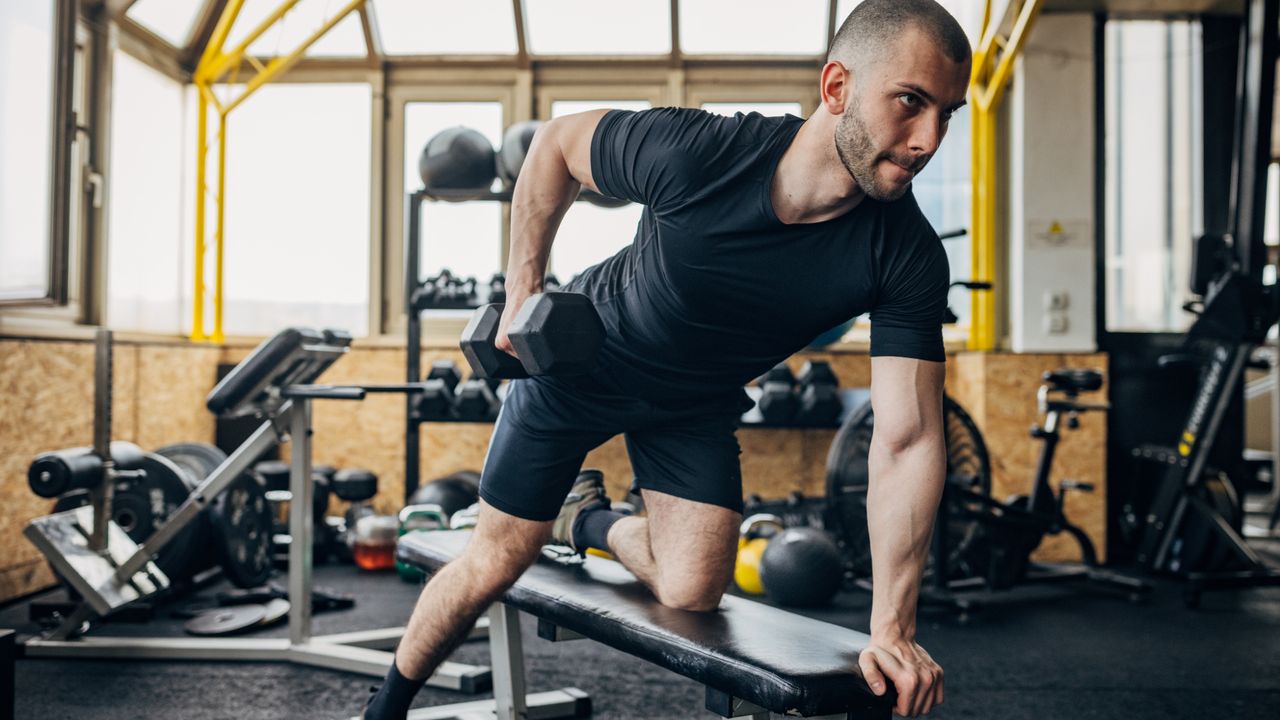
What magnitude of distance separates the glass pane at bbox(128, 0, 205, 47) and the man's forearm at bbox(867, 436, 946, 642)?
4.20m

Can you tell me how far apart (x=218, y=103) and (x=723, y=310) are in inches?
162

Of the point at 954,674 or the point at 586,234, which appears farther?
the point at 586,234

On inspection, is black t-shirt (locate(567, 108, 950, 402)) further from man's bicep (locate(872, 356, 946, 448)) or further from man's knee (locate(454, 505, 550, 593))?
man's knee (locate(454, 505, 550, 593))

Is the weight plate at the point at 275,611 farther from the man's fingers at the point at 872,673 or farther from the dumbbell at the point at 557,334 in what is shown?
the man's fingers at the point at 872,673

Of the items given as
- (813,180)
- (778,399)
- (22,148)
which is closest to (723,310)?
(813,180)

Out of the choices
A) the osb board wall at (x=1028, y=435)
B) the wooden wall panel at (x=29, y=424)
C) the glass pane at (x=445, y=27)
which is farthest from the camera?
the glass pane at (x=445, y=27)

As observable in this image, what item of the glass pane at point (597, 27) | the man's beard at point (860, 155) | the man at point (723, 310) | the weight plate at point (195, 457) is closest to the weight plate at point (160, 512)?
the weight plate at point (195, 457)

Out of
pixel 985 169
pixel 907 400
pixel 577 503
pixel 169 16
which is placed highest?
pixel 169 16

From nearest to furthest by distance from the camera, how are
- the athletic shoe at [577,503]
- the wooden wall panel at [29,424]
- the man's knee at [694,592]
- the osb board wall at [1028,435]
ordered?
the man's knee at [694,592] → the athletic shoe at [577,503] → the wooden wall panel at [29,424] → the osb board wall at [1028,435]

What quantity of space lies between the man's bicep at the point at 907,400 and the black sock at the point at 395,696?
38.4 inches

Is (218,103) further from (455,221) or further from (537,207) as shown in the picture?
(537,207)

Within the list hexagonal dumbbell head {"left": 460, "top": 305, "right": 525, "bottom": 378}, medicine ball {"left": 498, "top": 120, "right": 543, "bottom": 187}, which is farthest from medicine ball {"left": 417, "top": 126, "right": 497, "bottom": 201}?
hexagonal dumbbell head {"left": 460, "top": 305, "right": 525, "bottom": 378}

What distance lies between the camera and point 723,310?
1592mm

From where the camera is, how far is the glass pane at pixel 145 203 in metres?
4.27
